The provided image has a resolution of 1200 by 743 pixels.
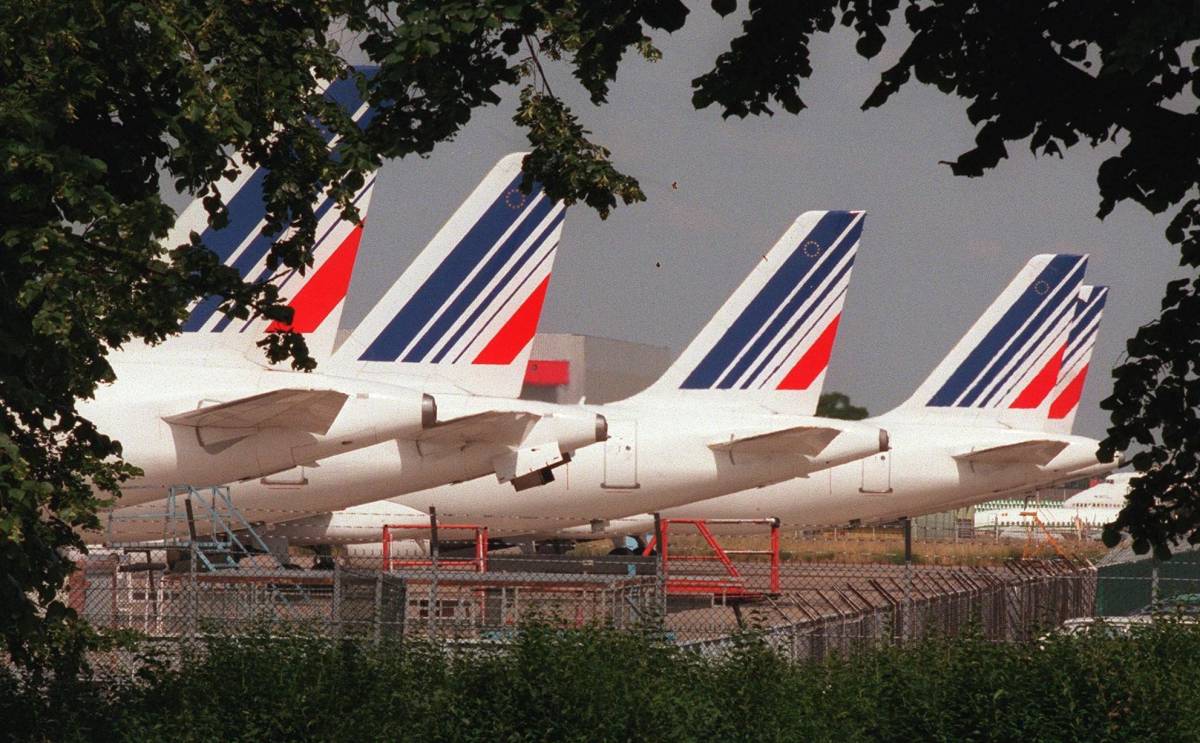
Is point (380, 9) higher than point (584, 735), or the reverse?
point (380, 9)

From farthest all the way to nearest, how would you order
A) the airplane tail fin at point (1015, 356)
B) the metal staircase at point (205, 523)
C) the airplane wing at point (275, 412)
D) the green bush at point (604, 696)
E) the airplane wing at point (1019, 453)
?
the airplane tail fin at point (1015, 356)
the airplane wing at point (1019, 453)
the metal staircase at point (205, 523)
the airplane wing at point (275, 412)
the green bush at point (604, 696)

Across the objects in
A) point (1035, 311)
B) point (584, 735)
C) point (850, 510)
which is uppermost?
point (1035, 311)

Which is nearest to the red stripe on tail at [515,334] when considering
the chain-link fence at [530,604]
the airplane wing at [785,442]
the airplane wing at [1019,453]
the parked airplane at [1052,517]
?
the chain-link fence at [530,604]

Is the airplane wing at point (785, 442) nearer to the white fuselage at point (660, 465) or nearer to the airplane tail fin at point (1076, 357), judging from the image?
the white fuselage at point (660, 465)

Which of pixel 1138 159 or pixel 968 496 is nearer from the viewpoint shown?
pixel 1138 159

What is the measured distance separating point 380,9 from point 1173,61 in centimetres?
481

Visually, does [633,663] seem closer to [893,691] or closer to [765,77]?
[893,691]

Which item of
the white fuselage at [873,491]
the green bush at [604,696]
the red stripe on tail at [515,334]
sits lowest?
the green bush at [604,696]

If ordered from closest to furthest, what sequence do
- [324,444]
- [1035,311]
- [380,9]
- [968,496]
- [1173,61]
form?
[1173,61], [380,9], [324,444], [968,496], [1035,311]

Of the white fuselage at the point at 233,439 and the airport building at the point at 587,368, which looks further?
the airport building at the point at 587,368

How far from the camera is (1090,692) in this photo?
42.8 feet

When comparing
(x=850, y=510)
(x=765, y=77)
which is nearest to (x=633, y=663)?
(x=765, y=77)

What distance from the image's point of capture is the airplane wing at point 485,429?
27500 millimetres

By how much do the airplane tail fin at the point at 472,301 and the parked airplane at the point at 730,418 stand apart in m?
4.69
